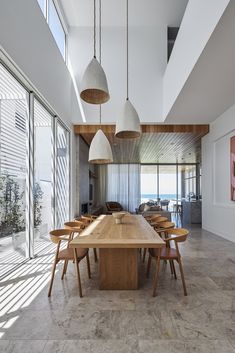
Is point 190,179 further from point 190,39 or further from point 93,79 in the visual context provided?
point 93,79

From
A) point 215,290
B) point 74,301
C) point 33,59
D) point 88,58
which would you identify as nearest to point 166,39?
point 88,58

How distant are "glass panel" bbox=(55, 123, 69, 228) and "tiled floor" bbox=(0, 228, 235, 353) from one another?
2536 mm

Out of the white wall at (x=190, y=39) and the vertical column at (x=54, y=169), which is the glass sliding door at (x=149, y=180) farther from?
the vertical column at (x=54, y=169)

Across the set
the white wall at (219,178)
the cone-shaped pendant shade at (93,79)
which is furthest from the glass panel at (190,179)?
the cone-shaped pendant shade at (93,79)

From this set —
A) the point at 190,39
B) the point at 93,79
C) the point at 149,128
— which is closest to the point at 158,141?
the point at 149,128

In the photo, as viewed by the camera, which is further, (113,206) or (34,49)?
(113,206)

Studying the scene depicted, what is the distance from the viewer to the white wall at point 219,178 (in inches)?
244

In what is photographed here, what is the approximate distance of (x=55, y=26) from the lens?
19.0ft

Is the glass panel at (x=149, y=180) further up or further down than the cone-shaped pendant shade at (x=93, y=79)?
further down

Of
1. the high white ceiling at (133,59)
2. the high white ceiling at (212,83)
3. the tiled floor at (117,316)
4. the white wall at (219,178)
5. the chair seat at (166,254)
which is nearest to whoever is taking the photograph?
the tiled floor at (117,316)

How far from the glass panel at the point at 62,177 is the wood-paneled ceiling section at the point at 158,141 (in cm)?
94

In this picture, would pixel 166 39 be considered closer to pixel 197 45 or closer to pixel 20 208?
pixel 197 45

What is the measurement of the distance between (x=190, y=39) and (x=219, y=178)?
12.6ft

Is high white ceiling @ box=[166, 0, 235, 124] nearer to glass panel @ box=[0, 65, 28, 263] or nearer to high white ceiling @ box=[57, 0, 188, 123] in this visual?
high white ceiling @ box=[57, 0, 188, 123]
